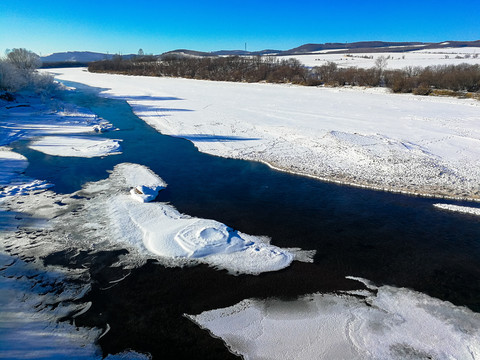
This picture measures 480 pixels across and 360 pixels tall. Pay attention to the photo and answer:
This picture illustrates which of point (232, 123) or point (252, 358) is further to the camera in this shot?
point (232, 123)

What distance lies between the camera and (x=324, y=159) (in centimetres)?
1362

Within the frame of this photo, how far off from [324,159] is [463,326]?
888cm

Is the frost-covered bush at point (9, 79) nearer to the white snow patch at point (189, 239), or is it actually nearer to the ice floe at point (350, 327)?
the white snow patch at point (189, 239)

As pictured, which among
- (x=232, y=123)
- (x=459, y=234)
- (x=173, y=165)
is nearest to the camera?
(x=459, y=234)

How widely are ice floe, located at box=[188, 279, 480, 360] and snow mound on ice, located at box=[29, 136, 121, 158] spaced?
37.6 feet

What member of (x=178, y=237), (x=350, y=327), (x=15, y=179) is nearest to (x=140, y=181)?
(x=178, y=237)

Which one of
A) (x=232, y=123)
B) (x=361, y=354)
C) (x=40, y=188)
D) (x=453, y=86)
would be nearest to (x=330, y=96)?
(x=453, y=86)

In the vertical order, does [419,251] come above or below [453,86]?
below

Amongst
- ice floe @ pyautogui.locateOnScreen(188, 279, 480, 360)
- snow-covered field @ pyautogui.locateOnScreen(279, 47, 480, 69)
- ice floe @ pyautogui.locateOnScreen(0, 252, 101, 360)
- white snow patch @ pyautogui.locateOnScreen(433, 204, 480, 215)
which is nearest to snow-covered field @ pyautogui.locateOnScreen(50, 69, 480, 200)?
white snow patch @ pyautogui.locateOnScreen(433, 204, 480, 215)

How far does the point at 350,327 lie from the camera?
5363 millimetres

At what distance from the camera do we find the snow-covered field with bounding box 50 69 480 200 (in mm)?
11750

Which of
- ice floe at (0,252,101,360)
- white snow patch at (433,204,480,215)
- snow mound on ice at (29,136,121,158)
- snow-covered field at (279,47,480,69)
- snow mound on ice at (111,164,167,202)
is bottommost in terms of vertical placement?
ice floe at (0,252,101,360)

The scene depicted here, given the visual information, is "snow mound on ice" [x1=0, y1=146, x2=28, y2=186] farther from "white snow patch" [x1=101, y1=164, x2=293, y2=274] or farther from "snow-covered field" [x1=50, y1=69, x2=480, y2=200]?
"snow-covered field" [x1=50, y1=69, x2=480, y2=200]

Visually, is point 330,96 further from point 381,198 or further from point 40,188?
point 40,188
